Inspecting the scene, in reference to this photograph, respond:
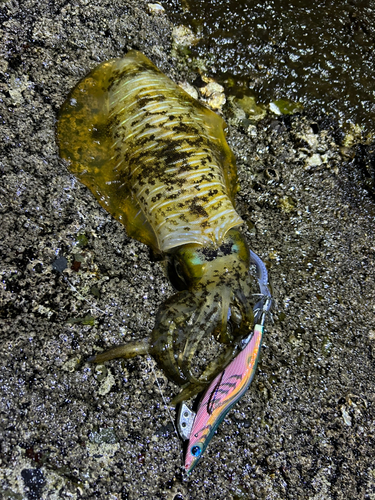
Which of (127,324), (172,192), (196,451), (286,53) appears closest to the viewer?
(196,451)

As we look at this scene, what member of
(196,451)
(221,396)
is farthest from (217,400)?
(196,451)

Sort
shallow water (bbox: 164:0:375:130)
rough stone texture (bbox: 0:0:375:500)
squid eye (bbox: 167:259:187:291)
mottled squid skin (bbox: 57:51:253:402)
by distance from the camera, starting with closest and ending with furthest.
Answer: rough stone texture (bbox: 0:0:375:500) < mottled squid skin (bbox: 57:51:253:402) < squid eye (bbox: 167:259:187:291) < shallow water (bbox: 164:0:375:130)

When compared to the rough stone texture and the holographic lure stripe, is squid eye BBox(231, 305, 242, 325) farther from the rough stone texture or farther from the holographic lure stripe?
the rough stone texture

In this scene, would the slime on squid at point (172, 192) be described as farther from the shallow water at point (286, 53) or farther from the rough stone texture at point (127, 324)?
the shallow water at point (286, 53)

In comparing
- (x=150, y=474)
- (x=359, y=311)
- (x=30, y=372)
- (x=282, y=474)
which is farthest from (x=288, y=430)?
(x=30, y=372)

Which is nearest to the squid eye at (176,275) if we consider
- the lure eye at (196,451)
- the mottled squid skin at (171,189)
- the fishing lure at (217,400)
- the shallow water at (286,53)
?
the mottled squid skin at (171,189)

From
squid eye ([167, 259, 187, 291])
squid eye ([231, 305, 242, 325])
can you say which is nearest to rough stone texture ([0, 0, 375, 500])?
squid eye ([167, 259, 187, 291])

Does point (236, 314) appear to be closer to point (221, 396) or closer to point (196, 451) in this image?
point (221, 396)
